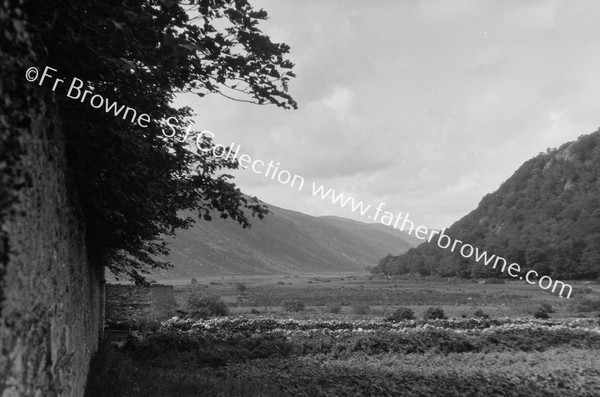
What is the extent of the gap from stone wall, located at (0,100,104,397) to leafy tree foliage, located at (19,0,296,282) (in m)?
0.70

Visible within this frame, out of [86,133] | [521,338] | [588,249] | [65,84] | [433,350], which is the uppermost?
[588,249]

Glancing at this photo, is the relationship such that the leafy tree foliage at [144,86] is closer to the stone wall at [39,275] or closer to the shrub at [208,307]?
the stone wall at [39,275]

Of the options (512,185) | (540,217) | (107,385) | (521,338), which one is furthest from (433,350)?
(512,185)

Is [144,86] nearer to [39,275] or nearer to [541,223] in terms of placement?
[39,275]

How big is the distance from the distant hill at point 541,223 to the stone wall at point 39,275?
88786 millimetres

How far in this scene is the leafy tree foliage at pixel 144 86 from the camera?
4.34m

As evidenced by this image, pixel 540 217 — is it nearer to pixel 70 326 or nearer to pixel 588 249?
pixel 588 249

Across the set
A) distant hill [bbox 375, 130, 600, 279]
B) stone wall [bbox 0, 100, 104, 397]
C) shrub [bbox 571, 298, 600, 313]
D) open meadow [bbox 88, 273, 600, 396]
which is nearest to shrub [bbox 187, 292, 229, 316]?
open meadow [bbox 88, 273, 600, 396]

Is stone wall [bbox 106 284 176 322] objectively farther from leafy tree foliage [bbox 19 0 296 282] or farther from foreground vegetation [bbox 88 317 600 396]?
leafy tree foliage [bbox 19 0 296 282]

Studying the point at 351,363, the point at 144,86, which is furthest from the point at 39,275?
the point at 351,363

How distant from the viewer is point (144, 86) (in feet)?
20.2

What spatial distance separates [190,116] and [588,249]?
3489 inches

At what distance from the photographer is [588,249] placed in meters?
82.2

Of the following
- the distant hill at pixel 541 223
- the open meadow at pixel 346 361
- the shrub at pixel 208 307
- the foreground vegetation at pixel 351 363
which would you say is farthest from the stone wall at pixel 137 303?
the distant hill at pixel 541 223
